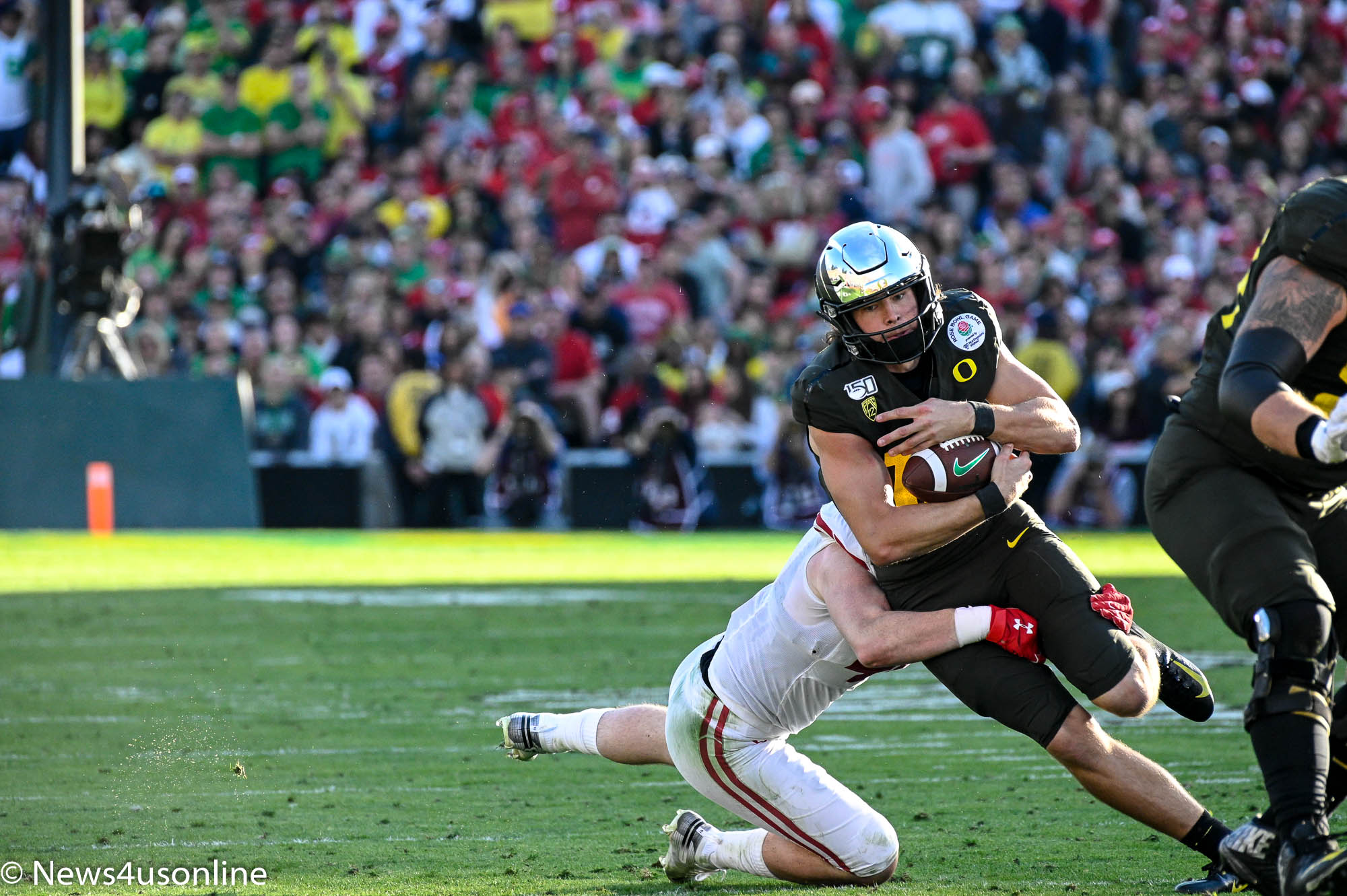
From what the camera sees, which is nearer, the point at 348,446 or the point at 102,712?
the point at 102,712

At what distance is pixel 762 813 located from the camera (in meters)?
5.03

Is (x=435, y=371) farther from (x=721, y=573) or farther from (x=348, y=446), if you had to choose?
(x=721, y=573)

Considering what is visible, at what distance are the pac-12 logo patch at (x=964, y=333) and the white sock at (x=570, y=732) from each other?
1502 millimetres

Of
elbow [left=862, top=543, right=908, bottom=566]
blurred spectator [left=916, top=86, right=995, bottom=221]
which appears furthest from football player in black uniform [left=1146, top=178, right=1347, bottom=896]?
blurred spectator [left=916, top=86, right=995, bottom=221]

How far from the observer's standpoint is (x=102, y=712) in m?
7.54

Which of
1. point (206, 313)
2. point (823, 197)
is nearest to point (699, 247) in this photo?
point (823, 197)

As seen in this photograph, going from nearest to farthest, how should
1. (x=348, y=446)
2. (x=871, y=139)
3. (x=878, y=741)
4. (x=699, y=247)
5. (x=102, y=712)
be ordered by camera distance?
(x=878, y=741) < (x=102, y=712) < (x=348, y=446) < (x=699, y=247) < (x=871, y=139)

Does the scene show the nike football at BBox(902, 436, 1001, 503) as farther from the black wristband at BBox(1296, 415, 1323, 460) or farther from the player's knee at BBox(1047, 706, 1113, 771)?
the black wristband at BBox(1296, 415, 1323, 460)

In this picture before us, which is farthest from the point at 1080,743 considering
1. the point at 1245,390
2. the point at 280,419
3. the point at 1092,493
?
the point at 280,419

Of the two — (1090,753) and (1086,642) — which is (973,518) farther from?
(1090,753)

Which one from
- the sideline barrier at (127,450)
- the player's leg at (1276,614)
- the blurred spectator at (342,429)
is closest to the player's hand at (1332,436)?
the player's leg at (1276,614)

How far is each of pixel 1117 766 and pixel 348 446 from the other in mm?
12464

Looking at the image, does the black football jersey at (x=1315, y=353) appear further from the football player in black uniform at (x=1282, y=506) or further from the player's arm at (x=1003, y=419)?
the player's arm at (x=1003, y=419)

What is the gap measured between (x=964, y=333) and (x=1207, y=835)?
1406 mm
